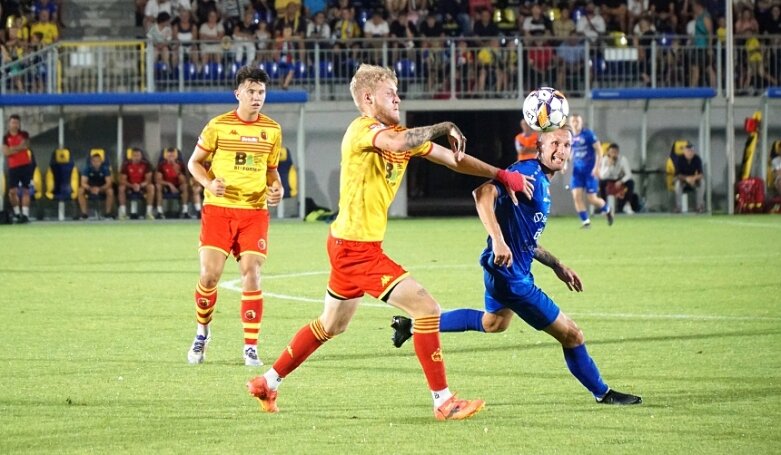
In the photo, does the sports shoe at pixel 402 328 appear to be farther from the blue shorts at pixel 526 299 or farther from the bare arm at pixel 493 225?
the bare arm at pixel 493 225

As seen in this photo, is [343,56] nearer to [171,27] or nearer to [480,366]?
[171,27]

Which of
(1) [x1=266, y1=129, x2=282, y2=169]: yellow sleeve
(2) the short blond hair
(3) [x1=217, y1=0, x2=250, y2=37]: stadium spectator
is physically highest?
(3) [x1=217, y1=0, x2=250, y2=37]: stadium spectator

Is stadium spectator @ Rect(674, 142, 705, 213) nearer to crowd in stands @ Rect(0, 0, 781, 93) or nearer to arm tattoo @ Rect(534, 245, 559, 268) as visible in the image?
crowd in stands @ Rect(0, 0, 781, 93)

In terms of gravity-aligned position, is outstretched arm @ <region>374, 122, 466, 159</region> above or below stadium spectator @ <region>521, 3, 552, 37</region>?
below

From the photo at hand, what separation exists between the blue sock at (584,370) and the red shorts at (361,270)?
1.13m

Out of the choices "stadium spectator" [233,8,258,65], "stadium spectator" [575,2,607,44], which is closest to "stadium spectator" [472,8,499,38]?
"stadium spectator" [575,2,607,44]

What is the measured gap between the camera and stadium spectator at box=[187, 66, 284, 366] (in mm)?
9922

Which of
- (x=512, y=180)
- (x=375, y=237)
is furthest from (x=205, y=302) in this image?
(x=512, y=180)

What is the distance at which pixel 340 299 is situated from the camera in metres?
7.66

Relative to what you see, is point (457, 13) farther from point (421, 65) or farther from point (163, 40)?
point (163, 40)

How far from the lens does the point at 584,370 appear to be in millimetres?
7828

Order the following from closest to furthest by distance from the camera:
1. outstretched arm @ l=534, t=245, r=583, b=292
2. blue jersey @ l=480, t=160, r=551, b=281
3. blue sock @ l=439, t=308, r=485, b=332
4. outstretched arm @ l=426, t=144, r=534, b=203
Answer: outstretched arm @ l=426, t=144, r=534, b=203, blue jersey @ l=480, t=160, r=551, b=281, outstretched arm @ l=534, t=245, r=583, b=292, blue sock @ l=439, t=308, r=485, b=332

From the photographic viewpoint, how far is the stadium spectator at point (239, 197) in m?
9.92

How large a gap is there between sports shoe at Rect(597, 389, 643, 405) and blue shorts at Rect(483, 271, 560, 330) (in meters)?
0.54
